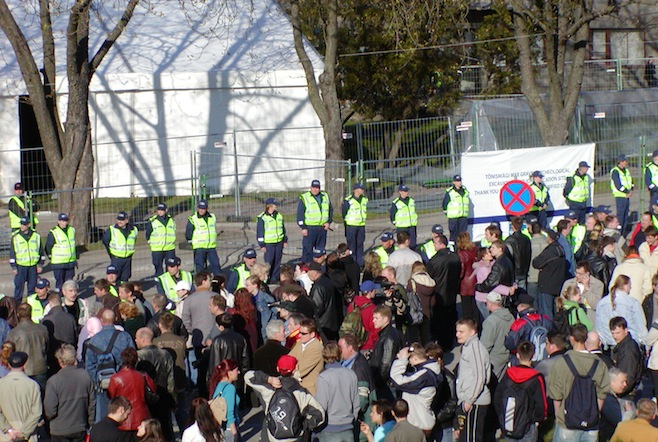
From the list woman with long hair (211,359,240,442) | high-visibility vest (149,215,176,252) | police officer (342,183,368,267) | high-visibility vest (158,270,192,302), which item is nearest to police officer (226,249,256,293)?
high-visibility vest (158,270,192,302)

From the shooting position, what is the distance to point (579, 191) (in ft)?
63.2

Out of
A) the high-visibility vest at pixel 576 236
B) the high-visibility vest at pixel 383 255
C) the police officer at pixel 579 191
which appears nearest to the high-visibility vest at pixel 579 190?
the police officer at pixel 579 191

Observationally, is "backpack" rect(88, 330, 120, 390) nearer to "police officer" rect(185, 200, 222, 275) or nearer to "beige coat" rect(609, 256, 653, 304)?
"beige coat" rect(609, 256, 653, 304)

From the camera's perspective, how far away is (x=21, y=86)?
2362 cm

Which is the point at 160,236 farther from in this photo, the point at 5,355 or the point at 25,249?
the point at 5,355

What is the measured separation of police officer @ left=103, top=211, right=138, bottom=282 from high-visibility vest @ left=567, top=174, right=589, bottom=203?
818 cm

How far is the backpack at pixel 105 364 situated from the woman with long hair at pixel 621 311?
5.38 m

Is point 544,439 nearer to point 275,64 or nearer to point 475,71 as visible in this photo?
point 275,64

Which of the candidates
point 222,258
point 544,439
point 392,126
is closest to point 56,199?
point 222,258

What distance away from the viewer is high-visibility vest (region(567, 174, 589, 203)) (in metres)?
19.2

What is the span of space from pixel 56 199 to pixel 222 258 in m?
3.91

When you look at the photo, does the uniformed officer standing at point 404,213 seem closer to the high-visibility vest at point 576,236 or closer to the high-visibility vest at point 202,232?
the high-visibility vest at point 576,236

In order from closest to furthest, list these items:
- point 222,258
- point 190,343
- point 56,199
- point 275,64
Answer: point 190,343 < point 222,258 < point 56,199 < point 275,64

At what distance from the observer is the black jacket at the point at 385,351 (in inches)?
406
